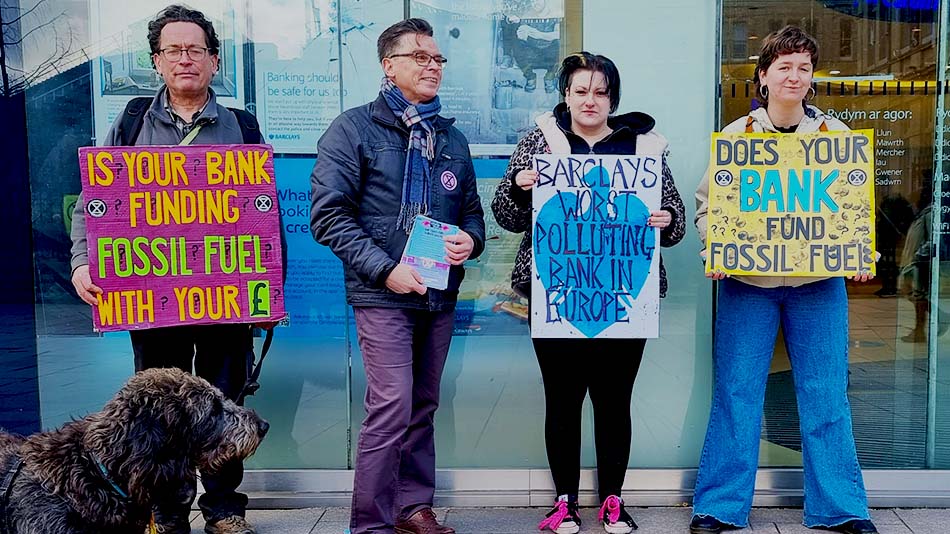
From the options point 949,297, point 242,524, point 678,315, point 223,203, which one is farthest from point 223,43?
point 949,297

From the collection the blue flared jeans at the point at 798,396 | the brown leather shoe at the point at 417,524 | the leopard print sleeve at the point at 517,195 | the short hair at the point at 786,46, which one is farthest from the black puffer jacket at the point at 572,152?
the brown leather shoe at the point at 417,524

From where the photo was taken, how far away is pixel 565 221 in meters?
4.02

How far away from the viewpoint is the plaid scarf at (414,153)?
3.76 metres

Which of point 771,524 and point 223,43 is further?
point 223,43

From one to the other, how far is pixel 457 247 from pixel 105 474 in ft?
5.30

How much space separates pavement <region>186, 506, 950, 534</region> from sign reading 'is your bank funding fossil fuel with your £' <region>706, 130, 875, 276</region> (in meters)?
1.30

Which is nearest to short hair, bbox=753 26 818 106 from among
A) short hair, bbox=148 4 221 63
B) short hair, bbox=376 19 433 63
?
short hair, bbox=376 19 433 63

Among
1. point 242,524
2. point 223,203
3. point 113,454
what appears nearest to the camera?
point 113,454

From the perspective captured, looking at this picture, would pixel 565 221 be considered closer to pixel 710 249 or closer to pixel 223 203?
pixel 710 249

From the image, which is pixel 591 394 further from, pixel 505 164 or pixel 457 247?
pixel 505 164

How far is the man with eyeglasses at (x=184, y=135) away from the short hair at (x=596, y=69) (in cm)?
139

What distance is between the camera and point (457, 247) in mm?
3793

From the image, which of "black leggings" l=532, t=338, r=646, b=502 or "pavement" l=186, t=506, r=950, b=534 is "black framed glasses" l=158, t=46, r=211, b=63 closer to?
"black leggings" l=532, t=338, r=646, b=502

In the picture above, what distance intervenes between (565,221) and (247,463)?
2186mm
